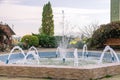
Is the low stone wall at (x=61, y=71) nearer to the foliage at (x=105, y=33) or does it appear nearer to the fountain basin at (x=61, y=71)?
the fountain basin at (x=61, y=71)

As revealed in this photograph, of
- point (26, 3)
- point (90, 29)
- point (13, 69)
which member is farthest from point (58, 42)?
point (13, 69)

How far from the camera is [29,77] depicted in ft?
33.4

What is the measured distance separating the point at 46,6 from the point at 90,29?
649cm

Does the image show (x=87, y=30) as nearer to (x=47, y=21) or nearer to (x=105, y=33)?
(x=47, y=21)

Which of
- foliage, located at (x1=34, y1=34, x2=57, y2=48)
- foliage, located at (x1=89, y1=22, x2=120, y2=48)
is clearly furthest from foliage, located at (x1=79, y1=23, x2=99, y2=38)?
foliage, located at (x1=89, y1=22, x2=120, y2=48)

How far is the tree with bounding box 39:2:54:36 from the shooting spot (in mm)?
39997

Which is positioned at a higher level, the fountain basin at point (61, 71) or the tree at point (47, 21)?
the tree at point (47, 21)

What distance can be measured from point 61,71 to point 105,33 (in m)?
16.9

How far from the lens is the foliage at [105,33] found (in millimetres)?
25734

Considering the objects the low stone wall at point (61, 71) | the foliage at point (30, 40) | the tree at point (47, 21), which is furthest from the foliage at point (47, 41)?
the low stone wall at point (61, 71)

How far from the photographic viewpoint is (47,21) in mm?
40188

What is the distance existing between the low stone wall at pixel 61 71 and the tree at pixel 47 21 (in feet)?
96.7

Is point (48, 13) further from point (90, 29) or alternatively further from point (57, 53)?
point (57, 53)

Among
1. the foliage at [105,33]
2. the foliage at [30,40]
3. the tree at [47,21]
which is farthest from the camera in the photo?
the tree at [47,21]
